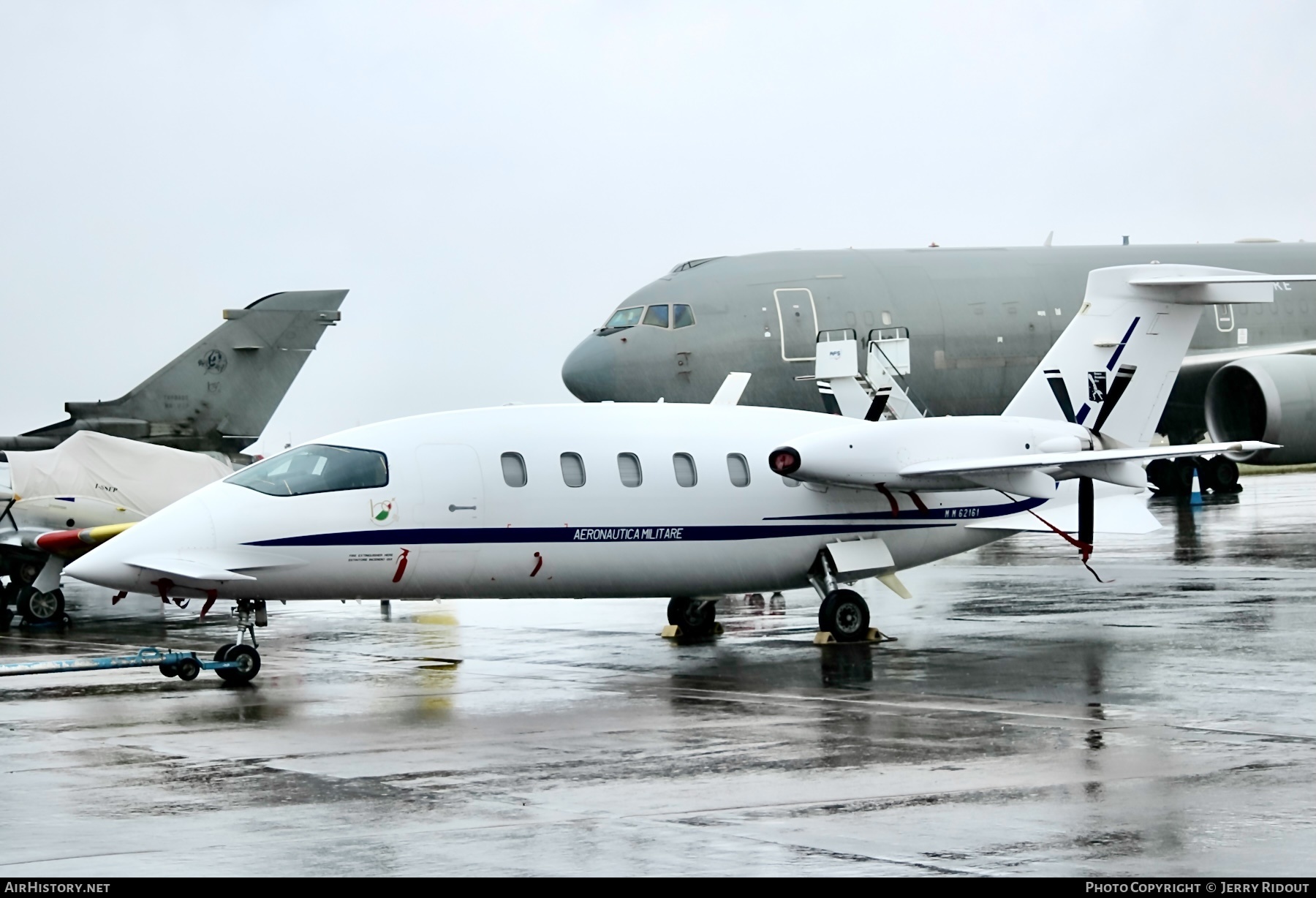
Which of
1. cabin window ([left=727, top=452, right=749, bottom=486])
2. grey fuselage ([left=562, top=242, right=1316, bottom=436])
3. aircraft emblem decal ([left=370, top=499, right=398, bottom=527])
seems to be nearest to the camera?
aircraft emblem decal ([left=370, top=499, right=398, bottom=527])

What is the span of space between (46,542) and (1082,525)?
39.3 feet

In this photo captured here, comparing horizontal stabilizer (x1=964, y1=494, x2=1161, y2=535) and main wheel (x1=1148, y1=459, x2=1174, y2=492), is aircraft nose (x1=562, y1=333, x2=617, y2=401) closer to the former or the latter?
main wheel (x1=1148, y1=459, x2=1174, y2=492)

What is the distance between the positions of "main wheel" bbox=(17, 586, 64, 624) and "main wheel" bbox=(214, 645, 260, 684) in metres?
7.88

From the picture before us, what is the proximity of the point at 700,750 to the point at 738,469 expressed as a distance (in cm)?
583

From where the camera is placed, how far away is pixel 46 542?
64.8 feet

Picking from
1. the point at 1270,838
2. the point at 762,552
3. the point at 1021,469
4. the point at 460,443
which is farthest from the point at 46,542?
the point at 1270,838

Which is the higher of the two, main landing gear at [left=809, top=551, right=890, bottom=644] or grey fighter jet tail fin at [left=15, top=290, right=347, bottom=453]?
grey fighter jet tail fin at [left=15, top=290, right=347, bottom=453]

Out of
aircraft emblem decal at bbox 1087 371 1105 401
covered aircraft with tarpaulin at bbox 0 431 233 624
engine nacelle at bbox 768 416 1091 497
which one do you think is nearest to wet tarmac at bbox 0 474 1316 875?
engine nacelle at bbox 768 416 1091 497

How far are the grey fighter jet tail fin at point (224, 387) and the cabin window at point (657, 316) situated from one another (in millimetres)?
5957

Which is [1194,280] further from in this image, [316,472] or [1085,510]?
[316,472]

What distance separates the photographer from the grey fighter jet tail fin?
26.1 m

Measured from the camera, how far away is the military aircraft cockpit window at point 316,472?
13781 millimetres

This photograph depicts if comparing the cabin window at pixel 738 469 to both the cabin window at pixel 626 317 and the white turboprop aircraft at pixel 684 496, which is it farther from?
the cabin window at pixel 626 317

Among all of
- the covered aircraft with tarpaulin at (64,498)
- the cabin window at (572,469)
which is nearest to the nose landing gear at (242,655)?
the cabin window at (572,469)
